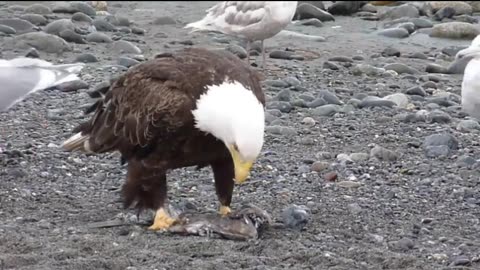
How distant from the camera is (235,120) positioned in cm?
580

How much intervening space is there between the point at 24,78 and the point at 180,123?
6.70ft

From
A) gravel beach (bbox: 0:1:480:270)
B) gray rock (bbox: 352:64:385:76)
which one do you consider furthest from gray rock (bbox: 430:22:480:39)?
gray rock (bbox: 352:64:385:76)

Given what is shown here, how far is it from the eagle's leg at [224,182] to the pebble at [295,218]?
0.34m

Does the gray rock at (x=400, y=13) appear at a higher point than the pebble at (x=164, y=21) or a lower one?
lower

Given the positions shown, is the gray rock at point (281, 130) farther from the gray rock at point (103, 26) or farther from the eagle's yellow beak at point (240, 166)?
the gray rock at point (103, 26)

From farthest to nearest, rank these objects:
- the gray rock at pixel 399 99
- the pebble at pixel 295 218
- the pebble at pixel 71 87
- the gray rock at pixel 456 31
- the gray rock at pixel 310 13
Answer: the gray rock at pixel 310 13
the gray rock at pixel 456 31
the pebble at pixel 71 87
the gray rock at pixel 399 99
the pebble at pixel 295 218

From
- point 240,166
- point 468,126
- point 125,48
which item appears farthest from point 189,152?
point 125,48

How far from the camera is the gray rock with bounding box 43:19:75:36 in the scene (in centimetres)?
1284

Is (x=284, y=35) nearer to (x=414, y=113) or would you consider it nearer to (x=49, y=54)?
(x=49, y=54)

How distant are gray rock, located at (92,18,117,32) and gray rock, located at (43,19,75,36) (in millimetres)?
440

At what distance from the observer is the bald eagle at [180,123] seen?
5902mm

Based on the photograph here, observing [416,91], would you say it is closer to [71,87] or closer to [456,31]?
[71,87]

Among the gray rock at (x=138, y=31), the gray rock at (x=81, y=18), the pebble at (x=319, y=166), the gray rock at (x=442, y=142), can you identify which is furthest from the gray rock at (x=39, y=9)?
the pebble at (x=319, y=166)

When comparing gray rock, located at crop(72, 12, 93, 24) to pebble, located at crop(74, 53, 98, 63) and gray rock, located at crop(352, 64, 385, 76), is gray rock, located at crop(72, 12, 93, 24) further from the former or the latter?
gray rock, located at crop(352, 64, 385, 76)
